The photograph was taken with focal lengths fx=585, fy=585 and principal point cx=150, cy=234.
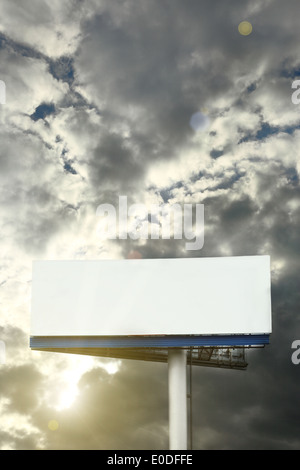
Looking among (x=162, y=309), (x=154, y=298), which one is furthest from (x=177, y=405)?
(x=154, y=298)

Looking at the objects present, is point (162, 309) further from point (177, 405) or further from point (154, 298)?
point (177, 405)

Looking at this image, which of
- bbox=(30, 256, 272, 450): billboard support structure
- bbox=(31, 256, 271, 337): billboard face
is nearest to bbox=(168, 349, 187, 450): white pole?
bbox=(30, 256, 272, 450): billboard support structure

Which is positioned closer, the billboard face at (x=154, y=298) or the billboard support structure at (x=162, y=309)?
the billboard support structure at (x=162, y=309)

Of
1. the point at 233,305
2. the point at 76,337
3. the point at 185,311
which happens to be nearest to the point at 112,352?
the point at 76,337

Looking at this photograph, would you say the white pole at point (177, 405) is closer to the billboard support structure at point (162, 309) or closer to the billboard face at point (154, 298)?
the billboard support structure at point (162, 309)

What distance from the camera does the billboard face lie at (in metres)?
33.1

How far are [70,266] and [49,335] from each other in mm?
4177

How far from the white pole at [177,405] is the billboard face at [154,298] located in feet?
7.12

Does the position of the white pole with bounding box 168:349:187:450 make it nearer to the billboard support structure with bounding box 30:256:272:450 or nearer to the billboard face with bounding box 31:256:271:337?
the billboard support structure with bounding box 30:256:272:450

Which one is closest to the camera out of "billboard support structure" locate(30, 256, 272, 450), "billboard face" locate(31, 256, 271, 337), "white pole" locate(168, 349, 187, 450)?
"white pole" locate(168, 349, 187, 450)

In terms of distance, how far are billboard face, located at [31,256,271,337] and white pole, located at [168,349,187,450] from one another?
7.12 feet

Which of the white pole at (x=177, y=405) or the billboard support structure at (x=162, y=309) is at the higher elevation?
the billboard support structure at (x=162, y=309)

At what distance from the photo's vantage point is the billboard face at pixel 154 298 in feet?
109

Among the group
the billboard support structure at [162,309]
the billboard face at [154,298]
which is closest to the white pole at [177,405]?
the billboard support structure at [162,309]
